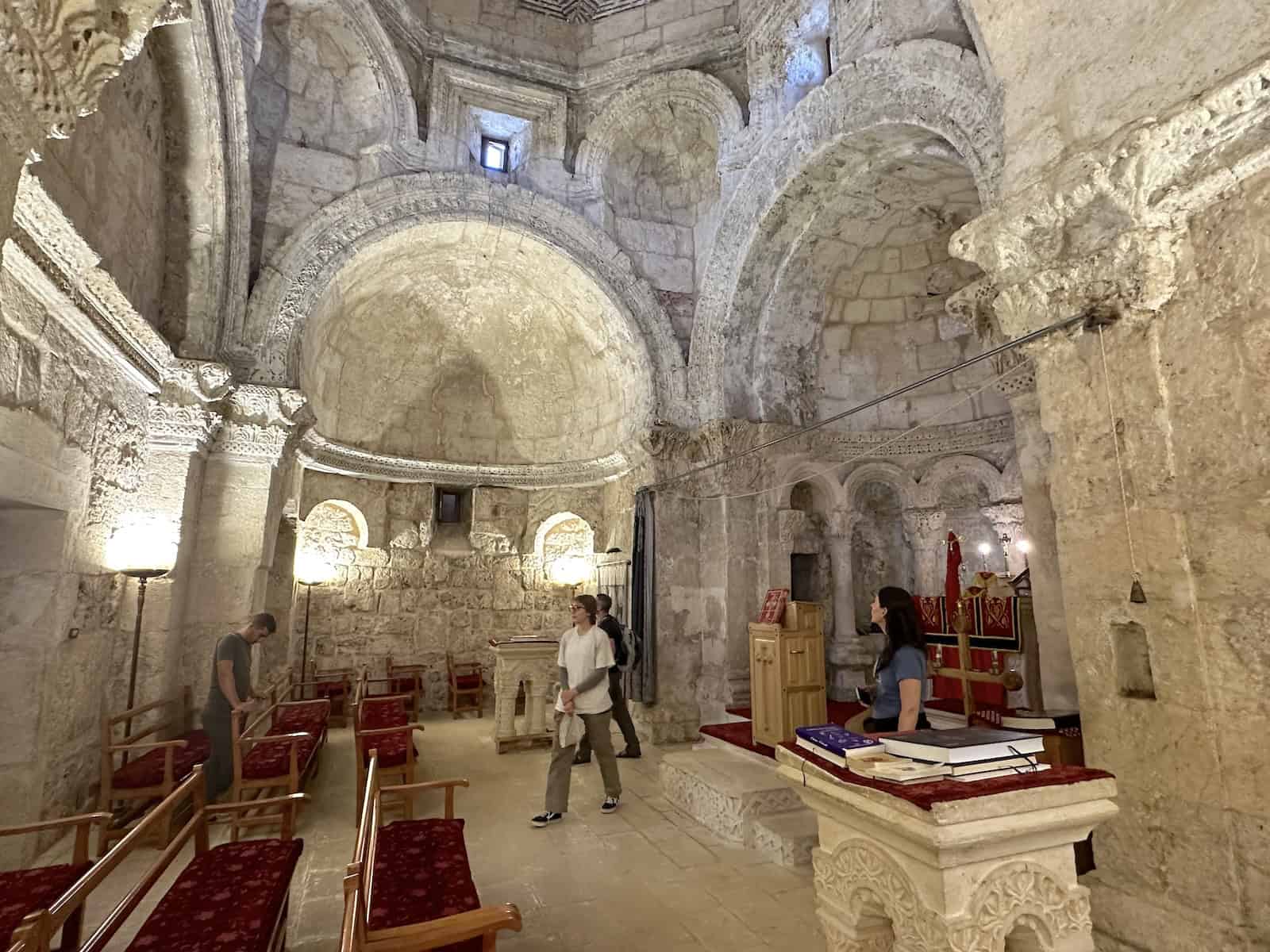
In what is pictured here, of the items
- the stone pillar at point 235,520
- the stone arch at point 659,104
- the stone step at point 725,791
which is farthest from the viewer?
the stone arch at point 659,104

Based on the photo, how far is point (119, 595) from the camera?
508cm

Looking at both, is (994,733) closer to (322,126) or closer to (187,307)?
(187,307)

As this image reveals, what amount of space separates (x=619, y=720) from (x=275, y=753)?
3.00 metres

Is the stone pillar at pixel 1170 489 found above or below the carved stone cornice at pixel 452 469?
below

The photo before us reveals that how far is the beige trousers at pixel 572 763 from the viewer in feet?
15.4

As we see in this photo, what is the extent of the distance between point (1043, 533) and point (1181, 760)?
2.15 meters

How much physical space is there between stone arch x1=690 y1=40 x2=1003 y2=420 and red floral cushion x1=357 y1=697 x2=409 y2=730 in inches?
176

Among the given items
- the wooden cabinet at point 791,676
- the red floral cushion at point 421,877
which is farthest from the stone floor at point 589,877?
the wooden cabinet at point 791,676

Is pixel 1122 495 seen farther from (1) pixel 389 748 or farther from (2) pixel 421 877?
(1) pixel 389 748

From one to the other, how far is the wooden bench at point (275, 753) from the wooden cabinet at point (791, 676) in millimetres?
3255

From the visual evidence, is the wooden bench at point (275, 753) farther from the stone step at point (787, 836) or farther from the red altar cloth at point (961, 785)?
the red altar cloth at point (961, 785)

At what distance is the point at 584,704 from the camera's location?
4.79m

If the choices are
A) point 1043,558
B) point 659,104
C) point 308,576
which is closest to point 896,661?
point 1043,558

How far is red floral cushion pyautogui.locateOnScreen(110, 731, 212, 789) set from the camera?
4.19 meters
